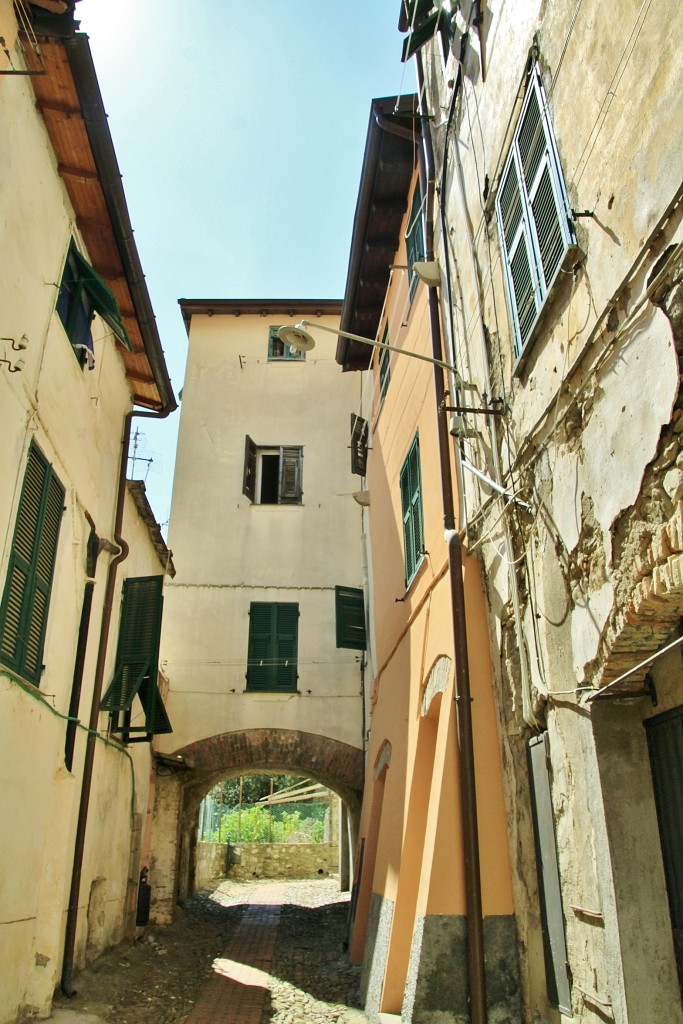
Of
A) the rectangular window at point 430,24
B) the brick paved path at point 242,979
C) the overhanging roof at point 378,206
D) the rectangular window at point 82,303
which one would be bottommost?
the brick paved path at point 242,979

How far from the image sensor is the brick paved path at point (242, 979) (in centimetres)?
760

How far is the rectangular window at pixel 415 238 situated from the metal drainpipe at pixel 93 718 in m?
4.17

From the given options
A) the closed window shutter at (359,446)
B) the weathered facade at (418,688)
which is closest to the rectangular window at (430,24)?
the weathered facade at (418,688)

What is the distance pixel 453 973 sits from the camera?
17.7ft

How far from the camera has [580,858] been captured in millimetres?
4340

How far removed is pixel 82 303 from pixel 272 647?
25.2ft

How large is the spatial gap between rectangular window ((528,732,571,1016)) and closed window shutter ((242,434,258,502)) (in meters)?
11.3

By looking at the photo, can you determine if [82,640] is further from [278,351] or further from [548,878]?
[278,351]

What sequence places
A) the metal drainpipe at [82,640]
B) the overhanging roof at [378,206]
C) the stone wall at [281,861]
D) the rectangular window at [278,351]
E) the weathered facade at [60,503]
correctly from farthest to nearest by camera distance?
the stone wall at [281,861]
the rectangular window at [278,351]
the overhanging roof at [378,206]
the metal drainpipe at [82,640]
the weathered facade at [60,503]

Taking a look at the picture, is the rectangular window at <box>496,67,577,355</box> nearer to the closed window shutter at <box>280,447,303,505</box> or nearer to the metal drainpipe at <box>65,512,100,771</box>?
the metal drainpipe at <box>65,512,100,771</box>

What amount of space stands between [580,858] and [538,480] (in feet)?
7.34

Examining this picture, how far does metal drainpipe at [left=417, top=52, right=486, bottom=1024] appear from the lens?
5246 millimetres

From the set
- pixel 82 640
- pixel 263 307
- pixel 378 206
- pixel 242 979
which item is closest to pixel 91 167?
pixel 378 206

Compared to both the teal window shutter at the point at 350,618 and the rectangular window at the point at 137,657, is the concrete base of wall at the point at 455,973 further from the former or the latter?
the teal window shutter at the point at 350,618
